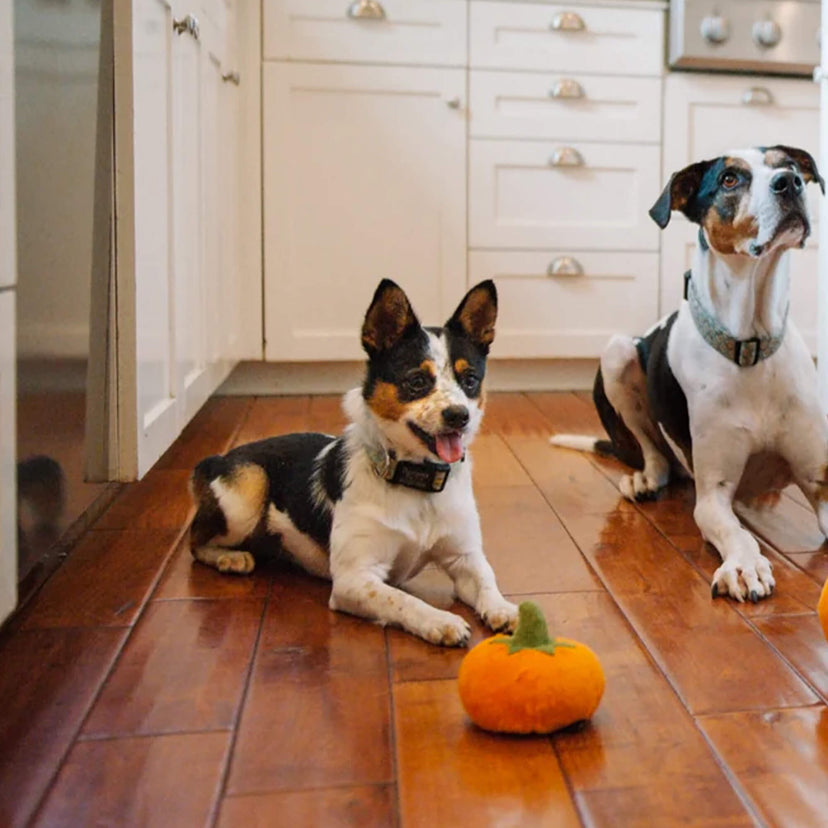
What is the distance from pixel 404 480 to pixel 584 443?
136 cm

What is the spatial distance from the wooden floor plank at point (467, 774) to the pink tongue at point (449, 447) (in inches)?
16.9

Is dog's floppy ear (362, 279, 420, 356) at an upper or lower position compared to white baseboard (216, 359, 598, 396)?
upper

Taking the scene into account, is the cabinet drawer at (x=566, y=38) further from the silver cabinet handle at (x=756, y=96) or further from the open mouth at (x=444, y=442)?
the open mouth at (x=444, y=442)

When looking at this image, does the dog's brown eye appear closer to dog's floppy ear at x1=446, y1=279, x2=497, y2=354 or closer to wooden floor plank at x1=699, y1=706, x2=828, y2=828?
dog's floppy ear at x1=446, y1=279, x2=497, y2=354

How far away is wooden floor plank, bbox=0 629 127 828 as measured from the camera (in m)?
1.15

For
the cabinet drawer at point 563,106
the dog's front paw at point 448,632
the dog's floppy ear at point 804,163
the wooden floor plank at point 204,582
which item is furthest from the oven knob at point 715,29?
the dog's front paw at point 448,632

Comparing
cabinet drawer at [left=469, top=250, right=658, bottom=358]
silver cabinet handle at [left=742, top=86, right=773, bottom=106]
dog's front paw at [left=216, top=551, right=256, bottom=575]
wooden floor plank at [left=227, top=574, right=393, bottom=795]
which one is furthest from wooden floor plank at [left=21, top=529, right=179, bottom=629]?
silver cabinet handle at [left=742, top=86, right=773, bottom=106]

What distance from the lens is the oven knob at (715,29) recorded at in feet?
12.1

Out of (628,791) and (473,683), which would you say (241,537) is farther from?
(628,791)

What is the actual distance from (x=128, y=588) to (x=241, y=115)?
2269 mm

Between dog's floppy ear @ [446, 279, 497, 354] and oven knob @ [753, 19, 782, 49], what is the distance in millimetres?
2515

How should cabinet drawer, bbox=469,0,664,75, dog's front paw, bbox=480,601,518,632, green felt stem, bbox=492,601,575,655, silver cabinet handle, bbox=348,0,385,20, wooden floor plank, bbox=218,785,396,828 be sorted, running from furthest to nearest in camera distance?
cabinet drawer, bbox=469,0,664,75 → silver cabinet handle, bbox=348,0,385,20 → dog's front paw, bbox=480,601,518,632 → green felt stem, bbox=492,601,575,655 → wooden floor plank, bbox=218,785,396,828

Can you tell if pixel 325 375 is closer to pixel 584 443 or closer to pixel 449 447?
pixel 584 443

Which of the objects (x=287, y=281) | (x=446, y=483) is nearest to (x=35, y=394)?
(x=446, y=483)
